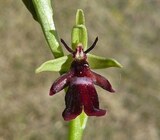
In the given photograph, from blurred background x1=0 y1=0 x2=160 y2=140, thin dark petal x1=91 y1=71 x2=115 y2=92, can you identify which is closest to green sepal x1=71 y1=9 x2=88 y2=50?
thin dark petal x1=91 y1=71 x2=115 y2=92

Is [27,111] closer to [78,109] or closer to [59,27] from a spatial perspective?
[59,27]

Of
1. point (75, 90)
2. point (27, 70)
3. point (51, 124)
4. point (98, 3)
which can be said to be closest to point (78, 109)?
point (75, 90)

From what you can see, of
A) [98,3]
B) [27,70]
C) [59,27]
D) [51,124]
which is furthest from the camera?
[98,3]

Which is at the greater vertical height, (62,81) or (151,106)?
(62,81)

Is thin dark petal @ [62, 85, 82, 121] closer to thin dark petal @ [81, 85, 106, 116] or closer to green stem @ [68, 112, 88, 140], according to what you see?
thin dark petal @ [81, 85, 106, 116]

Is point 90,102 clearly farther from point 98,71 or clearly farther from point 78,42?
point 98,71

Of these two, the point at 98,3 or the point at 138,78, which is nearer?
the point at 138,78
